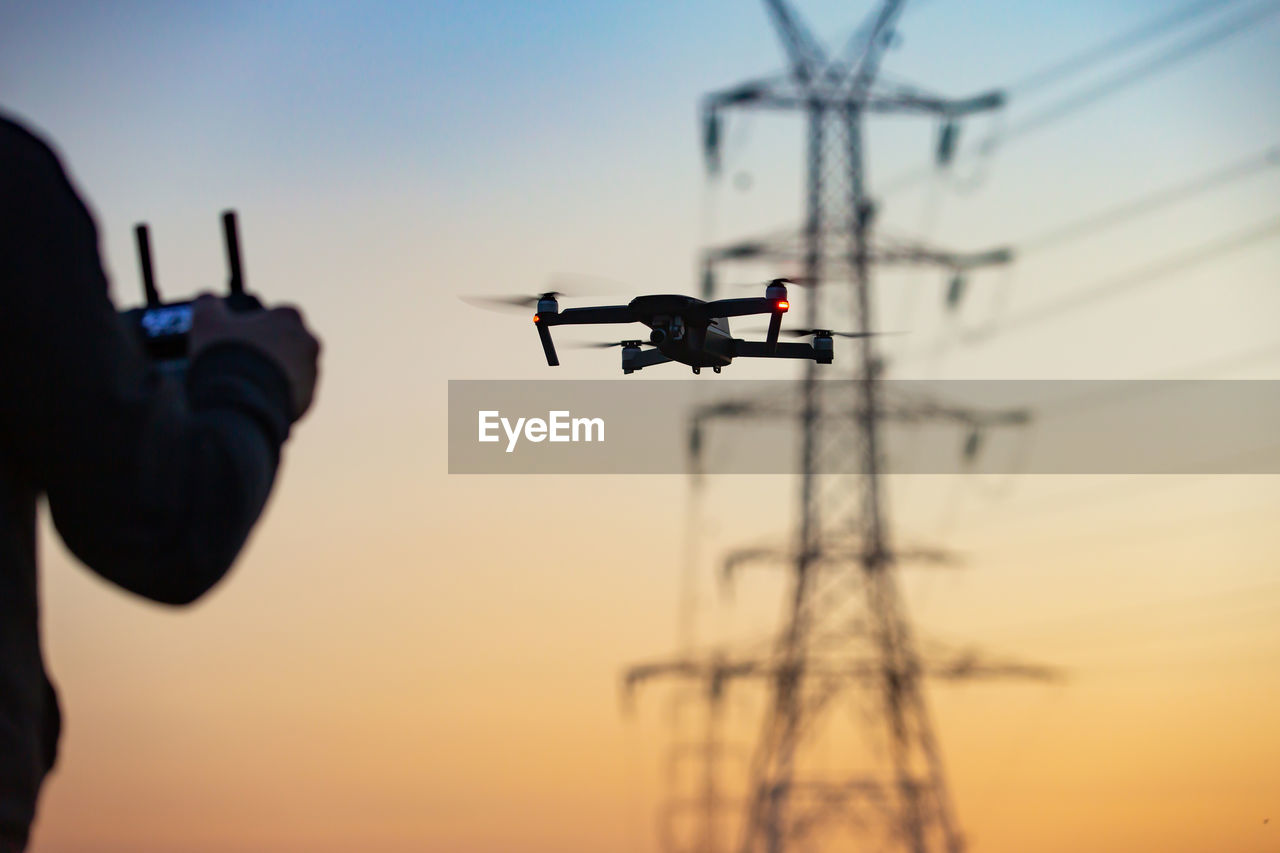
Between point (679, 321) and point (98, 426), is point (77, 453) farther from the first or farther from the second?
point (679, 321)

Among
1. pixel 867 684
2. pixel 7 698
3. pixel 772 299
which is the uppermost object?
pixel 772 299

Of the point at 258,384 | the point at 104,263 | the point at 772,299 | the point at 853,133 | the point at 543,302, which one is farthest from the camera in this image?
the point at 853,133

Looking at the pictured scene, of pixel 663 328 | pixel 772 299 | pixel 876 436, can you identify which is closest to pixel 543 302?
pixel 663 328

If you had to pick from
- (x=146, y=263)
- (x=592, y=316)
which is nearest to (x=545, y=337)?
(x=592, y=316)

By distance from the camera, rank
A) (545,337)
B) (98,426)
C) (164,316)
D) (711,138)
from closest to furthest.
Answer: (98,426)
(164,316)
(545,337)
(711,138)

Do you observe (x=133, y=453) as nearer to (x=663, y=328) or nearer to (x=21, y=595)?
(x=21, y=595)
